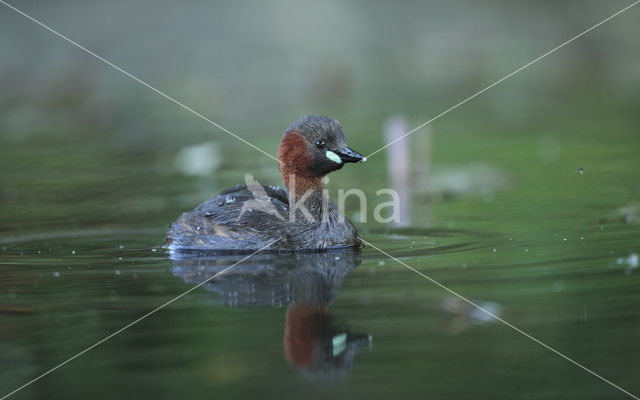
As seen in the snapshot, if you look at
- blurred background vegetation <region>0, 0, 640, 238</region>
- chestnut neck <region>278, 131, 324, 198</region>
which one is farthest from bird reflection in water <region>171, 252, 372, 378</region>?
blurred background vegetation <region>0, 0, 640, 238</region>

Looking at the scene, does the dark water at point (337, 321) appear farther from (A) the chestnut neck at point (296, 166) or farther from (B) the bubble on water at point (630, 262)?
(A) the chestnut neck at point (296, 166)

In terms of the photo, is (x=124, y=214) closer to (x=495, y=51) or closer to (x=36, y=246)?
(x=36, y=246)

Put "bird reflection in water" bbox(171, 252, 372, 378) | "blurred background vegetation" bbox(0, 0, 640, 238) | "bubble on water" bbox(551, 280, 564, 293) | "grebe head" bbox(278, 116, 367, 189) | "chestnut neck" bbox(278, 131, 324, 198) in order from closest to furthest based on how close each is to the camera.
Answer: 1. "bird reflection in water" bbox(171, 252, 372, 378)
2. "bubble on water" bbox(551, 280, 564, 293)
3. "grebe head" bbox(278, 116, 367, 189)
4. "chestnut neck" bbox(278, 131, 324, 198)
5. "blurred background vegetation" bbox(0, 0, 640, 238)

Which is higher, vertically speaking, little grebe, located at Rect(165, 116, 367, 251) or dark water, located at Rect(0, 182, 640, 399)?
→ little grebe, located at Rect(165, 116, 367, 251)

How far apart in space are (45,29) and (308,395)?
16.6 metres

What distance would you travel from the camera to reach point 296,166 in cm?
905

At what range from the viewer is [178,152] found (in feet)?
46.7

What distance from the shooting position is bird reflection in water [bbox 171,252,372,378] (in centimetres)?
539

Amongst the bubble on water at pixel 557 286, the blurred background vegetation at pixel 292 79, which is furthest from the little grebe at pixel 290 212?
the blurred background vegetation at pixel 292 79

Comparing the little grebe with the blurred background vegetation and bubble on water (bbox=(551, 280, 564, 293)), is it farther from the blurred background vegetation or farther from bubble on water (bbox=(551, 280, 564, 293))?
the blurred background vegetation

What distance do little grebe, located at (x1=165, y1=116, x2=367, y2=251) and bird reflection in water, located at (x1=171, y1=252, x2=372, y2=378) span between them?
0.20 metres

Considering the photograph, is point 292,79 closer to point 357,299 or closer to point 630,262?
point 630,262

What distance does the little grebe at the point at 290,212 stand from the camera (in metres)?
8.69

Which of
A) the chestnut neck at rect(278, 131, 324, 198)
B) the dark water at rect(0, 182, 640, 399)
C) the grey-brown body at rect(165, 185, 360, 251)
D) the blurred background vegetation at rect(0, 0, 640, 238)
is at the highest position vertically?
the blurred background vegetation at rect(0, 0, 640, 238)
